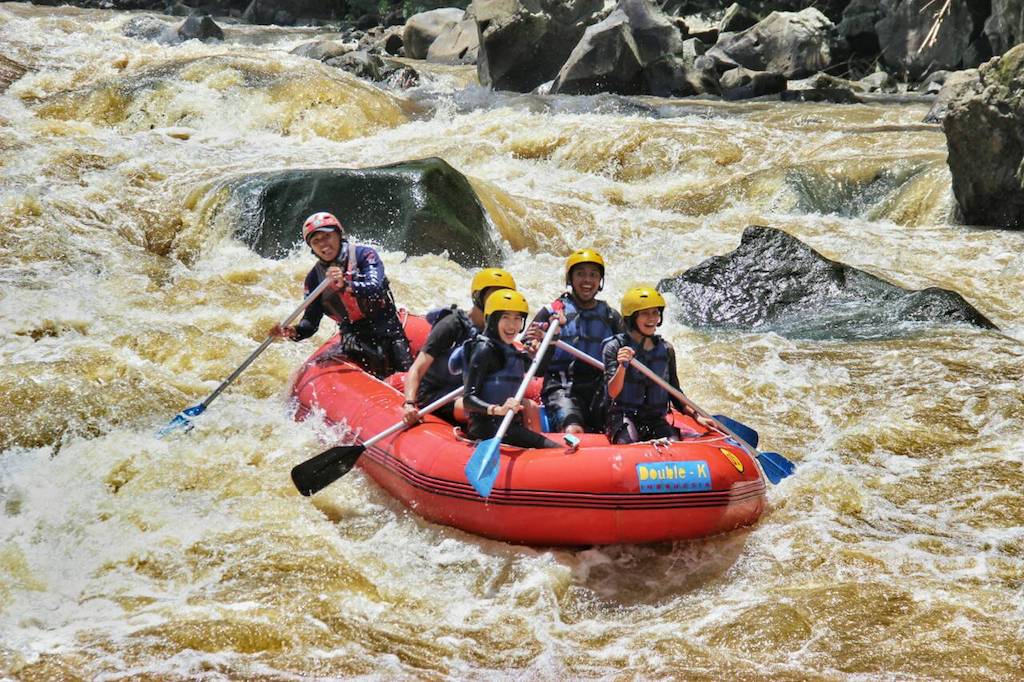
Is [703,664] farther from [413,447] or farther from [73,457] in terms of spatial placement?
[73,457]

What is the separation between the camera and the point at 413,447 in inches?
202

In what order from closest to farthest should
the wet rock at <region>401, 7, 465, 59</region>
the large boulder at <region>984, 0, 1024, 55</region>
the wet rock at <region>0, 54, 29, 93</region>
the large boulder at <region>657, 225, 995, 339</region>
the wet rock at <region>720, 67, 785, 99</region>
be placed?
the large boulder at <region>657, 225, 995, 339</region> → the large boulder at <region>984, 0, 1024, 55</region> → the wet rock at <region>0, 54, 29, 93</region> → the wet rock at <region>720, 67, 785, 99</region> → the wet rock at <region>401, 7, 465, 59</region>

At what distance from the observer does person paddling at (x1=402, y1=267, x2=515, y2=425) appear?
5312mm

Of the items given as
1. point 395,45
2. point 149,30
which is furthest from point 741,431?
point 395,45

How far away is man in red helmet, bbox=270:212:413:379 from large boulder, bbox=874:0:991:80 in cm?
1449

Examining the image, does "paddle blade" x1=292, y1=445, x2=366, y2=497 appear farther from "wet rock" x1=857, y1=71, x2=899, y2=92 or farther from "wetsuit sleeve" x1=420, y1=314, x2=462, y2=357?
"wet rock" x1=857, y1=71, x2=899, y2=92

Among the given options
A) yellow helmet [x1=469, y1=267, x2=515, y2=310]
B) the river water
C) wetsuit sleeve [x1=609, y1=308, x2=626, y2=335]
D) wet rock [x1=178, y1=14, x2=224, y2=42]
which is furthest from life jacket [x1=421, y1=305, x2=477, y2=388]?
wet rock [x1=178, y1=14, x2=224, y2=42]

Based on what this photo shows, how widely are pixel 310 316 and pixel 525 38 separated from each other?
13713 mm

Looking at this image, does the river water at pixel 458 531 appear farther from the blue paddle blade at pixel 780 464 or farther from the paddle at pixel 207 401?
the blue paddle blade at pixel 780 464

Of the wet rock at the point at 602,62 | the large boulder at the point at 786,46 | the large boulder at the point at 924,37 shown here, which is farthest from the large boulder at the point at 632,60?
the large boulder at the point at 924,37

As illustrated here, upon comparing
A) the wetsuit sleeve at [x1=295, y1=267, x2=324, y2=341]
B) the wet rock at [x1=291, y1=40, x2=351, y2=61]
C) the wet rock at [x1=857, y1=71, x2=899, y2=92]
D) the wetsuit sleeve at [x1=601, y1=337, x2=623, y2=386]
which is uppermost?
the wetsuit sleeve at [x1=601, y1=337, x2=623, y2=386]

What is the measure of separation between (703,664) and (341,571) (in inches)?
66.0

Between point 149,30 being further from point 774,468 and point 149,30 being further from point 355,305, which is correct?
point 774,468

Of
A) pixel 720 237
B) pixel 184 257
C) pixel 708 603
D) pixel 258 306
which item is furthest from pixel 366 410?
pixel 720 237
